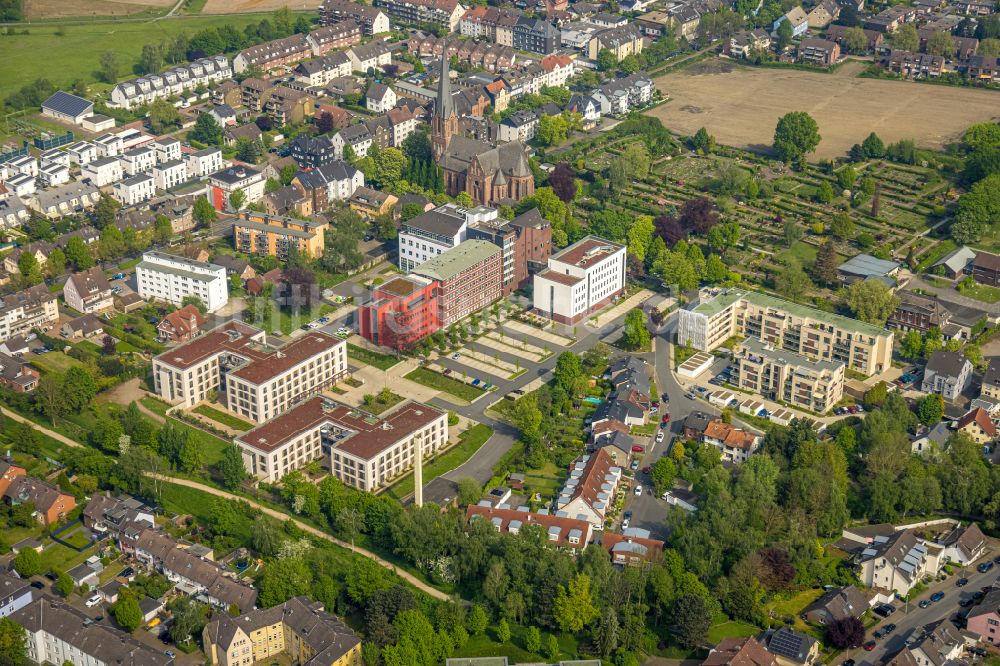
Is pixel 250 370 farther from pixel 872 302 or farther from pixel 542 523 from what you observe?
pixel 872 302

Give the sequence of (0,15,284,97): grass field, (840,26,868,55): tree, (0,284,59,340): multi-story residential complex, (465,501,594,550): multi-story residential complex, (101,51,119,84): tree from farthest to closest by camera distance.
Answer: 1. (840,26,868,55): tree
2. (0,15,284,97): grass field
3. (101,51,119,84): tree
4. (0,284,59,340): multi-story residential complex
5. (465,501,594,550): multi-story residential complex

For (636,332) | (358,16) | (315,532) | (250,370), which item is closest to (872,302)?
(636,332)

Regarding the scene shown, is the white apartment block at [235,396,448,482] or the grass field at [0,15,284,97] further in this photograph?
the grass field at [0,15,284,97]

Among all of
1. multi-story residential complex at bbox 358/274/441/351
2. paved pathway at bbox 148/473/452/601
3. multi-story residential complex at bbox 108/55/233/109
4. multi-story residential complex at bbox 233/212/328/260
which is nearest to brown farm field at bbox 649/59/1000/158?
multi-story residential complex at bbox 233/212/328/260

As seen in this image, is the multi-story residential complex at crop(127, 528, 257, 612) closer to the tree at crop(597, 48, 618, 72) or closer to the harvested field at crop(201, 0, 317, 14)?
the tree at crop(597, 48, 618, 72)

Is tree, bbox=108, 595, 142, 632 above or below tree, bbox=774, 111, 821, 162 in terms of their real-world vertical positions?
below

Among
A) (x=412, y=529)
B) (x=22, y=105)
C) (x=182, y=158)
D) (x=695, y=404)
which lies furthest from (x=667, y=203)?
(x=22, y=105)
